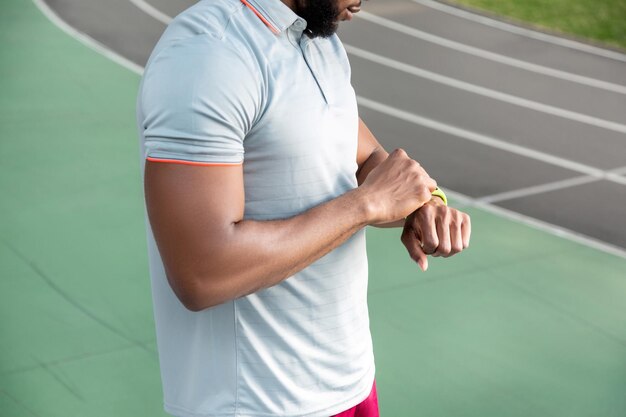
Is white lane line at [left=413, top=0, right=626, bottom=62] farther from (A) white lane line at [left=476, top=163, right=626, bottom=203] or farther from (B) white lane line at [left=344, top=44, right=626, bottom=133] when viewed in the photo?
(A) white lane line at [left=476, top=163, right=626, bottom=203]

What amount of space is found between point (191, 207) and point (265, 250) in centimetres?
18

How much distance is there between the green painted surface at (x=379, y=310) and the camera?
4.91 meters

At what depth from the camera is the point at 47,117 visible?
8.27 m

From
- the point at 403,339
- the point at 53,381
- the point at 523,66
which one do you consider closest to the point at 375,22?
the point at 523,66

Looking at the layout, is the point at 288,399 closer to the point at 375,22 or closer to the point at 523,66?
the point at 523,66

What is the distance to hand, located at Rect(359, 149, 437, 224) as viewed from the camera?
221 cm

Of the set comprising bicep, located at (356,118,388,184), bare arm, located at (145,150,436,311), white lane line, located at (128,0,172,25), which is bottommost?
white lane line, located at (128,0,172,25)

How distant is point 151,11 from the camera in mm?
12562

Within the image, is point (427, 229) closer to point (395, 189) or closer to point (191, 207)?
point (395, 189)

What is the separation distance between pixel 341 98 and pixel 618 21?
1283 cm

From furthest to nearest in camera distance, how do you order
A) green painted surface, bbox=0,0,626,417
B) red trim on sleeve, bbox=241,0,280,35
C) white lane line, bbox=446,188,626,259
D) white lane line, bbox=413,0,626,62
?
1. white lane line, bbox=413,0,626,62
2. white lane line, bbox=446,188,626,259
3. green painted surface, bbox=0,0,626,417
4. red trim on sleeve, bbox=241,0,280,35

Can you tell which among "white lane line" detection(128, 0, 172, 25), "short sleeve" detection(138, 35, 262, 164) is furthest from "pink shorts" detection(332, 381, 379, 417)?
"white lane line" detection(128, 0, 172, 25)

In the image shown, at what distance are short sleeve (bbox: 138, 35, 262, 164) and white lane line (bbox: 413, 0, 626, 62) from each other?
1128 cm

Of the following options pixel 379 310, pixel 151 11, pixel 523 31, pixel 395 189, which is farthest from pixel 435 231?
pixel 523 31
